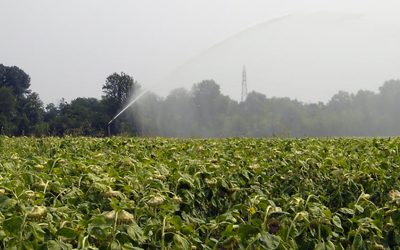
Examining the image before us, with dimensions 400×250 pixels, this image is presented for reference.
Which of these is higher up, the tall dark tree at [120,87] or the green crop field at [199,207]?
the tall dark tree at [120,87]

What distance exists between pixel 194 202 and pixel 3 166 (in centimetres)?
113

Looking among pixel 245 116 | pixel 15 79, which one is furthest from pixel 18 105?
pixel 245 116

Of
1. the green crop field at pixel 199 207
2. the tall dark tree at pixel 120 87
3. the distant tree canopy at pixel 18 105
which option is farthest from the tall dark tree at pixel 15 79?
the green crop field at pixel 199 207

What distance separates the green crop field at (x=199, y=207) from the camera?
155 centimetres

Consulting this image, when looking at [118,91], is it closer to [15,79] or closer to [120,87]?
[120,87]

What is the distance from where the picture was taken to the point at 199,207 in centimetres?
296

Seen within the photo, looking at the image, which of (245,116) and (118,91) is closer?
(245,116)

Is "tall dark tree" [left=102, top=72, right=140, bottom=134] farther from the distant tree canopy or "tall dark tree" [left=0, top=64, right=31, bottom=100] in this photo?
"tall dark tree" [left=0, top=64, right=31, bottom=100]

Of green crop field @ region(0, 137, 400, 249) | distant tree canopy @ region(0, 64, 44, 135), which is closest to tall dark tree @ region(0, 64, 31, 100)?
distant tree canopy @ region(0, 64, 44, 135)

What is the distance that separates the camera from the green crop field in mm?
1548

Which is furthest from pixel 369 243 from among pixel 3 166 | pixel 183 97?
pixel 183 97

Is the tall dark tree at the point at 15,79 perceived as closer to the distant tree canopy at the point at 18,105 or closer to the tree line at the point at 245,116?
the distant tree canopy at the point at 18,105

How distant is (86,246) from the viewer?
1.48 meters

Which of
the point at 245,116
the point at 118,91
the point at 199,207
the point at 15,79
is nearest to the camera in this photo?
the point at 199,207
